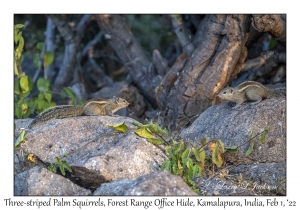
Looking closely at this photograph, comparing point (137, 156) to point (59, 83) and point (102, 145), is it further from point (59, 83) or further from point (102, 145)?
point (59, 83)

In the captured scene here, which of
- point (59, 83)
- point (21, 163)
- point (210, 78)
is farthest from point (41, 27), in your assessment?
point (21, 163)

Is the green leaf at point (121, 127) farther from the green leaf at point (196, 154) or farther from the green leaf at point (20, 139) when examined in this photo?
the green leaf at point (20, 139)

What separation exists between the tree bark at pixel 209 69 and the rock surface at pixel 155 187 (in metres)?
3.38

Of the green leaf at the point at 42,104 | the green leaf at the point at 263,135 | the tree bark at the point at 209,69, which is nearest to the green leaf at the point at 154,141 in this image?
the green leaf at the point at 263,135

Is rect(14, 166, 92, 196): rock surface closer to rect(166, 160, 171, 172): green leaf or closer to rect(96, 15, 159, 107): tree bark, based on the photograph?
rect(166, 160, 171, 172): green leaf

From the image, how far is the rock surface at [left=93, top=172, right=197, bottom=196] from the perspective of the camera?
5.84 metres

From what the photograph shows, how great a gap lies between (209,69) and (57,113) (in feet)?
8.34

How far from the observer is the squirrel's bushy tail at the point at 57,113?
312 inches

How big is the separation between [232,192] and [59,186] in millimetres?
1771

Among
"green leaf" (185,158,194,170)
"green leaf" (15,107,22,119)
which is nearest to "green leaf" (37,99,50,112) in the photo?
"green leaf" (15,107,22,119)

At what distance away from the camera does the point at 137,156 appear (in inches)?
267

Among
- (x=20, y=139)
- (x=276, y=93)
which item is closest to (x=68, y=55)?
(x=276, y=93)

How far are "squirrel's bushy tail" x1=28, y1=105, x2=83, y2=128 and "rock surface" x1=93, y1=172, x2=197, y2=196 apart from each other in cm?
218
